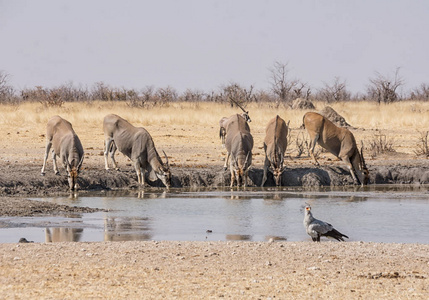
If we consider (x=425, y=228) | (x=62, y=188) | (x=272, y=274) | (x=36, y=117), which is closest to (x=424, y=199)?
(x=425, y=228)

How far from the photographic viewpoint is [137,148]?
20.0m

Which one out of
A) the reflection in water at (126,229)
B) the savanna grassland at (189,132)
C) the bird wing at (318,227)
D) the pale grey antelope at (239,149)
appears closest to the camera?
the bird wing at (318,227)

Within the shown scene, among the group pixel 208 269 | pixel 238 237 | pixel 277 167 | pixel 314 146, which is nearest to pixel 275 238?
pixel 238 237

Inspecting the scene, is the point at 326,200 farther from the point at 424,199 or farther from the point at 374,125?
the point at 374,125

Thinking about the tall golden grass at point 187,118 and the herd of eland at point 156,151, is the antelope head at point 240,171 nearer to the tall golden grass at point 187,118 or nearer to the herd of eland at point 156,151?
the herd of eland at point 156,151

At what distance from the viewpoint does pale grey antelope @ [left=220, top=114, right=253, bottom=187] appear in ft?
63.9

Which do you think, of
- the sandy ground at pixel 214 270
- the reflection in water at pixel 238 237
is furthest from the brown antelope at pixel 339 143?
the sandy ground at pixel 214 270

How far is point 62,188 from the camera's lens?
17922 mm

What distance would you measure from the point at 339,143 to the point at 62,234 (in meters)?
12.7

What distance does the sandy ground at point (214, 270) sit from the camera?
752 centimetres

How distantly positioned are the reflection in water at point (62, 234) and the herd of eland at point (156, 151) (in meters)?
6.11

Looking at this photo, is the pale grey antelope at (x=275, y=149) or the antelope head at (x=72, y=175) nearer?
the antelope head at (x=72, y=175)

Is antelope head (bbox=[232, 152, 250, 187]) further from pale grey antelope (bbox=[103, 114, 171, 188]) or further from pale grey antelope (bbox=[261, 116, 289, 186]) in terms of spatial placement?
pale grey antelope (bbox=[103, 114, 171, 188])

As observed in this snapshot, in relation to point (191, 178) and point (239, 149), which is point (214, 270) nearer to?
point (191, 178)
